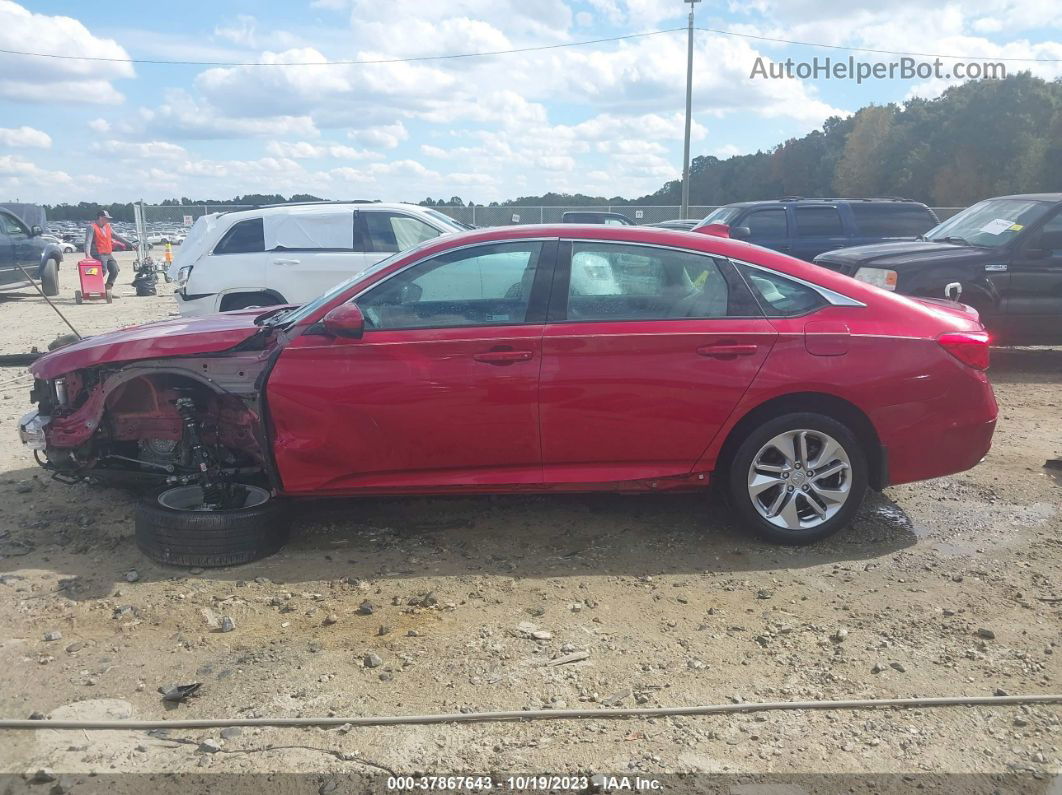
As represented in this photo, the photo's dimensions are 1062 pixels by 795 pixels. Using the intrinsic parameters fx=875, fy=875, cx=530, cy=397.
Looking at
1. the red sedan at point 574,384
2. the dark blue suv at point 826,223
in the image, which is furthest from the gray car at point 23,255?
the red sedan at point 574,384

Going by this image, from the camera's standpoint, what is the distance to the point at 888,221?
42.9ft

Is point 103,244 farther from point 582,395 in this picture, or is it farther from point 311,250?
point 582,395

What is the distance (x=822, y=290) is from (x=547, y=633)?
2310mm

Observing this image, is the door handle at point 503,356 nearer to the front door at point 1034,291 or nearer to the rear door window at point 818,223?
the front door at point 1034,291

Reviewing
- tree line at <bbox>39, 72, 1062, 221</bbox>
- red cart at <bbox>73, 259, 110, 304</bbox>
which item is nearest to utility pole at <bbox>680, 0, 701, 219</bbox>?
tree line at <bbox>39, 72, 1062, 221</bbox>

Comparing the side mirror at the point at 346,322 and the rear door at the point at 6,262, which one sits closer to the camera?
the side mirror at the point at 346,322

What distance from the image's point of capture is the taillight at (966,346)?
14.9ft

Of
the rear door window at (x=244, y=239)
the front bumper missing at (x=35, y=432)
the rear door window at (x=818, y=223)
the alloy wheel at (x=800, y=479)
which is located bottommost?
the alloy wheel at (x=800, y=479)

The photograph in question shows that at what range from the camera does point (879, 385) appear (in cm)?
446

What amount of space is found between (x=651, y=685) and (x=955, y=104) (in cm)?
4702

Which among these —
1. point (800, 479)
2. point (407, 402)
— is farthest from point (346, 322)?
point (800, 479)

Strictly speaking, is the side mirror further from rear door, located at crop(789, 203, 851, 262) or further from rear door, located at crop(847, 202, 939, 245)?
rear door, located at crop(847, 202, 939, 245)

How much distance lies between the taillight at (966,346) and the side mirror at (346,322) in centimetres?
298

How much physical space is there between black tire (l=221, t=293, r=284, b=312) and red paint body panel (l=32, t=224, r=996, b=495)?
211 inches
